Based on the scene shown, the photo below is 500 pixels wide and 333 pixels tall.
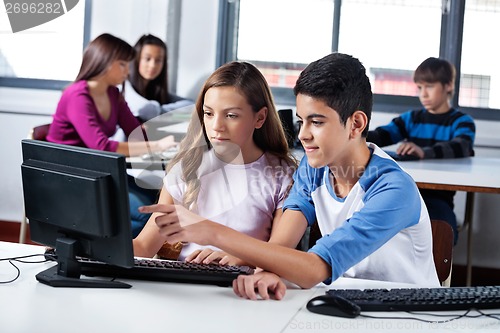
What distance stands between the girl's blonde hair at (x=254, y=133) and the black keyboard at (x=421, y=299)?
2.44 ft

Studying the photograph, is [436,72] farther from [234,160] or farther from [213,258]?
[213,258]

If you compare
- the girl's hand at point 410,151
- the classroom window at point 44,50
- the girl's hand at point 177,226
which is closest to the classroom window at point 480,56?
the girl's hand at point 410,151

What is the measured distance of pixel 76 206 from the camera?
150 centimetres

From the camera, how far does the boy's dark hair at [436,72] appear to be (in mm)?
3867

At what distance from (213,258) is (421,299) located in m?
0.56

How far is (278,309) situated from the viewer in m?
1.42

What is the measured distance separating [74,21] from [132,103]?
864 mm

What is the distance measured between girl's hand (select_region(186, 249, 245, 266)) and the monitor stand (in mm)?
310

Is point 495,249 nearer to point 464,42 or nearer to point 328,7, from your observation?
point 464,42

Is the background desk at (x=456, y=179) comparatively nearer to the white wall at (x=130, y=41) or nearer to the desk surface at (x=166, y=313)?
the desk surface at (x=166, y=313)

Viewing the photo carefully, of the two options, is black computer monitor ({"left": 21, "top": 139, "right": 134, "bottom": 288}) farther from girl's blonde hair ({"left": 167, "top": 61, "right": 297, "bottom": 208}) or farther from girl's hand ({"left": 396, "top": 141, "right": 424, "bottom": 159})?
Answer: girl's hand ({"left": 396, "top": 141, "right": 424, "bottom": 159})

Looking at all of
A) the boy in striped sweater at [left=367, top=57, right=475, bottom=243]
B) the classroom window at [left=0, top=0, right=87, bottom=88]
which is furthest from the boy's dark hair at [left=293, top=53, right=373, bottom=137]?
the classroom window at [left=0, top=0, right=87, bottom=88]

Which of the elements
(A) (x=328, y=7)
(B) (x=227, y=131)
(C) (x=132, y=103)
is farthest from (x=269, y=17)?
(B) (x=227, y=131)

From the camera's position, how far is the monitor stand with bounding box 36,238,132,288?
1525mm
